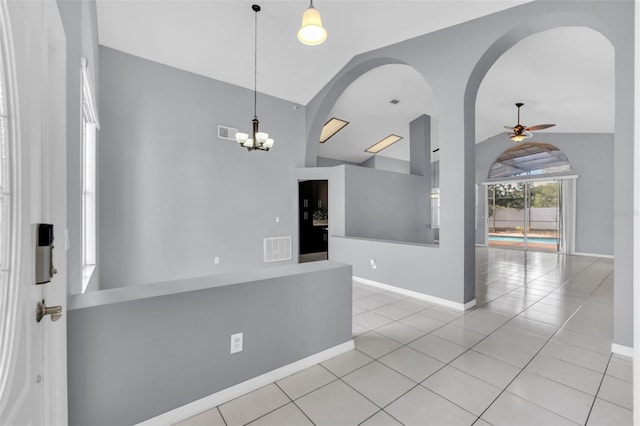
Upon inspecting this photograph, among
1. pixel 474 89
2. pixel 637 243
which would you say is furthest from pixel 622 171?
pixel 637 243

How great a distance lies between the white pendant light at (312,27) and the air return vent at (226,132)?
3.12 m

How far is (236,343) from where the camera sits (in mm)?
1967

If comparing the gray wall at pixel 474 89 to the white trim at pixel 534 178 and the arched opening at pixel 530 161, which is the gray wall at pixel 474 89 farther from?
the arched opening at pixel 530 161

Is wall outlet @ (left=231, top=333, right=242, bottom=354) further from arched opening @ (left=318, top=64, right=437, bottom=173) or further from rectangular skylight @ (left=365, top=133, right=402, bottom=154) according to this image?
rectangular skylight @ (left=365, top=133, right=402, bottom=154)

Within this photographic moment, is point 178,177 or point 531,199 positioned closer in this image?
point 178,177

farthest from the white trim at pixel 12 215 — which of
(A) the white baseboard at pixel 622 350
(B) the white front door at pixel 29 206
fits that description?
(A) the white baseboard at pixel 622 350

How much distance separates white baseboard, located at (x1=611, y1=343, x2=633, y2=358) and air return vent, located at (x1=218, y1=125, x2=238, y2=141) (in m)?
5.89

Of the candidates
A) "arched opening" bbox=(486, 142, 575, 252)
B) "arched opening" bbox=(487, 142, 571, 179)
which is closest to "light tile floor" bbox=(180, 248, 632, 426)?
"arched opening" bbox=(486, 142, 575, 252)

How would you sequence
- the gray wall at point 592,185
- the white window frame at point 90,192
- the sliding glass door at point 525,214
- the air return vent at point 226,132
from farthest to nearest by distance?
the sliding glass door at point 525,214 < the gray wall at point 592,185 < the air return vent at point 226,132 < the white window frame at point 90,192

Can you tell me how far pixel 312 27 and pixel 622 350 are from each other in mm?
4064

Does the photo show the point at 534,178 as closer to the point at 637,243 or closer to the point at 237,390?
the point at 637,243

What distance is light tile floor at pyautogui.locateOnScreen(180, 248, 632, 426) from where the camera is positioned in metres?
1.80

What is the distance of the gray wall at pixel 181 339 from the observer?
1.50 meters

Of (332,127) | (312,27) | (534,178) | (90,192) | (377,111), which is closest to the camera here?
A: (312,27)
